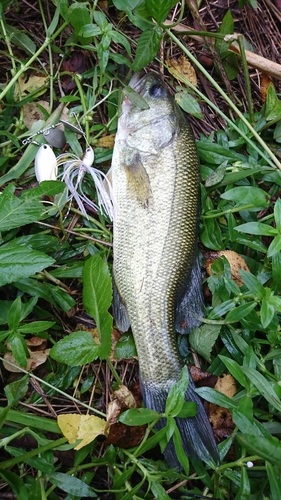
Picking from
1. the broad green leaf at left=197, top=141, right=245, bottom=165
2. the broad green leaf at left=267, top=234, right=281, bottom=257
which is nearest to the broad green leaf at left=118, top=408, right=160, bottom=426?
the broad green leaf at left=267, top=234, right=281, bottom=257

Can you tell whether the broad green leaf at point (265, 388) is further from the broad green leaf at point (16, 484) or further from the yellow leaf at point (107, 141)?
the yellow leaf at point (107, 141)

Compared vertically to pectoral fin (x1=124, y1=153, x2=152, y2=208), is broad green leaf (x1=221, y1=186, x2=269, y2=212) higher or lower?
lower

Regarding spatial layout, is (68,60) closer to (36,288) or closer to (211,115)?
(211,115)

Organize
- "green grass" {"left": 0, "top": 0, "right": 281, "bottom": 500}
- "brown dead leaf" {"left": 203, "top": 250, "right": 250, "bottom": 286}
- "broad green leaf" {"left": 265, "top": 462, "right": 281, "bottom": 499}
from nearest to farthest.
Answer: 1. "broad green leaf" {"left": 265, "top": 462, "right": 281, "bottom": 499}
2. "green grass" {"left": 0, "top": 0, "right": 281, "bottom": 500}
3. "brown dead leaf" {"left": 203, "top": 250, "right": 250, "bottom": 286}

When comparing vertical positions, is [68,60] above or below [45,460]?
above

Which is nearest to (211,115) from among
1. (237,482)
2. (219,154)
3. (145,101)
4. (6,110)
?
(219,154)

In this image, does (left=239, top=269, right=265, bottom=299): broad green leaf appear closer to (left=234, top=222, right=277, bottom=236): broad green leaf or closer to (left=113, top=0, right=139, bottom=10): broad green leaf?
(left=234, top=222, right=277, bottom=236): broad green leaf

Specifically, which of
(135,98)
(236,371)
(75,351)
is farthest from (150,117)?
(236,371)
